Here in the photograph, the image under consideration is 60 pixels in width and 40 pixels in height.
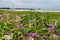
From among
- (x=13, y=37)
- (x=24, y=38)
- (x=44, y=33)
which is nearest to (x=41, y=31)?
(x=44, y=33)

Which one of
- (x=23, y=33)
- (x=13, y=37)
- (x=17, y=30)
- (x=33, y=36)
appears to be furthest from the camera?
(x=23, y=33)

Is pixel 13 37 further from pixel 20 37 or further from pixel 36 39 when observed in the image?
pixel 36 39

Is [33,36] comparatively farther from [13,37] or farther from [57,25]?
[57,25]

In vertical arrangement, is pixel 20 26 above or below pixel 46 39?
above

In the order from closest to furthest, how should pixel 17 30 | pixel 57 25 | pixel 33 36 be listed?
1. pixel 33 36
2. pixel 17 30
3. pixel 57 25

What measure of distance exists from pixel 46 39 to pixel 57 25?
1.18 metres

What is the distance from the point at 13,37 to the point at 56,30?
160cm

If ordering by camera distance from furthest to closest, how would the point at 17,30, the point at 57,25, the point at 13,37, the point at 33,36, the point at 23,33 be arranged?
1. the point at 57,25
2. the point at 23,33
3. the point at 17,30
4. the point at 13,37
5. the point at 33,36

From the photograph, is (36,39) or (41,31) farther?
(41,31)

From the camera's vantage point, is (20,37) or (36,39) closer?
(36,39)

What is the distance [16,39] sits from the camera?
5363mm

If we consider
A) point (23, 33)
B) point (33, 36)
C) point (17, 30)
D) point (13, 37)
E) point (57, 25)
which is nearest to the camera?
point (33, 36)

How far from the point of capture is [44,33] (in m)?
5.70

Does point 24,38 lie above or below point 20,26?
below
